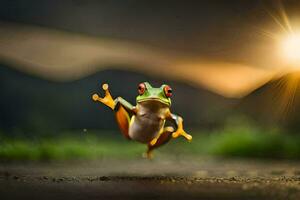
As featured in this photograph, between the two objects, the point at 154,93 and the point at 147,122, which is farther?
the point at 147,122

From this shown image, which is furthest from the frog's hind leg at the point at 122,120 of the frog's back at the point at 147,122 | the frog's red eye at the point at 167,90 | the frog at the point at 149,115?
the frog's red eye at the point at 167,90

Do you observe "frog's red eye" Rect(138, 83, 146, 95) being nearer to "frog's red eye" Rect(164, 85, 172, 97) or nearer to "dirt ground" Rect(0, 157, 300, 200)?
"frog's red eye" Rect(164, 85, 172, 97)

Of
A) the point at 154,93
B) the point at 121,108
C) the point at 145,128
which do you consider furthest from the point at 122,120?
the point at 154,93

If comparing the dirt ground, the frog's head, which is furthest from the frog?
the dirt ground

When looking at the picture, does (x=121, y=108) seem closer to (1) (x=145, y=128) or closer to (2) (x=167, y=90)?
(1) (x=145, y=128)

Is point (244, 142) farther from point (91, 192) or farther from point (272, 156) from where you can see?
point (91, 192)

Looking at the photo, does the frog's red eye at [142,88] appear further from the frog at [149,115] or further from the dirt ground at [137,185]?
the dirt ground at [137,185]

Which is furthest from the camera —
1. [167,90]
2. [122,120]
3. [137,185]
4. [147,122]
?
[122,120]
